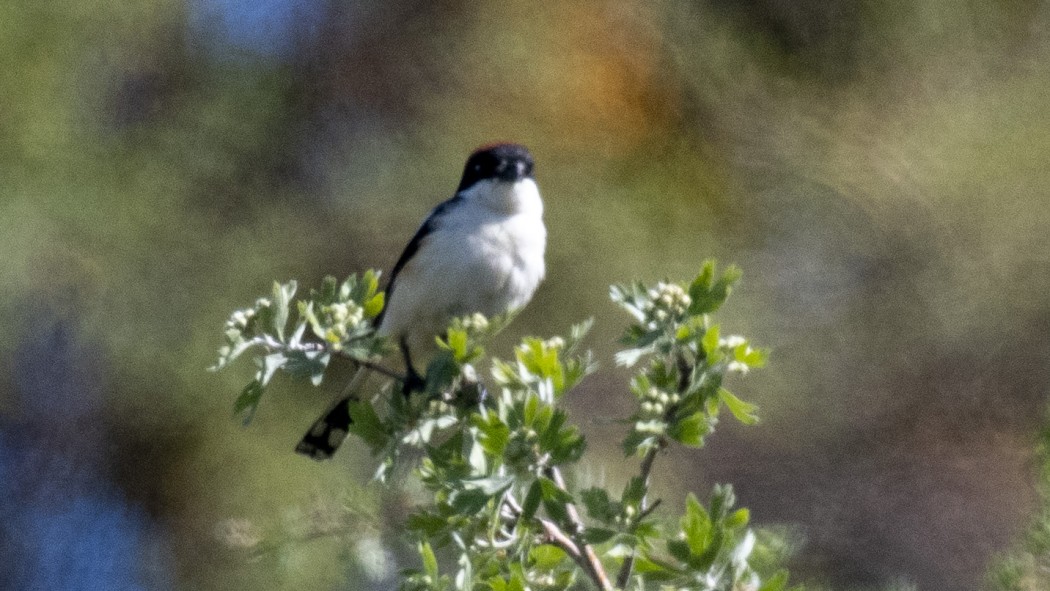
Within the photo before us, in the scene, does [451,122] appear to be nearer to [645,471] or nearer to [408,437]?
[408,437]

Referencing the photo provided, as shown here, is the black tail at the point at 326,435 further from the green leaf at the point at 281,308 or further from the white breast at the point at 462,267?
the green leaf at the point at 281,308

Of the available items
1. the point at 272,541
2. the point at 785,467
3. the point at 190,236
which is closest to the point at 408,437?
the point at 272,541

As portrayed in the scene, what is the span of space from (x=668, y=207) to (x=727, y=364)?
1.23 m

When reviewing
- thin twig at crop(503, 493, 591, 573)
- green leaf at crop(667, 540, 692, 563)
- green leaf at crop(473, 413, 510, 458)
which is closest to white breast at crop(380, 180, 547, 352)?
thin twig at crop(503, 493, 591, 573)

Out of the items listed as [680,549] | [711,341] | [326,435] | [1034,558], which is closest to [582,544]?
[680,549]

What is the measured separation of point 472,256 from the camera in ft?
10.2

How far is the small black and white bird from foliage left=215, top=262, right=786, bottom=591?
1.27 metres

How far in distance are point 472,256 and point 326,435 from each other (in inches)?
21.9

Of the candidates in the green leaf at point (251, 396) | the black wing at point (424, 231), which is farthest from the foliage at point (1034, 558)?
the black wing at point (424, 231)

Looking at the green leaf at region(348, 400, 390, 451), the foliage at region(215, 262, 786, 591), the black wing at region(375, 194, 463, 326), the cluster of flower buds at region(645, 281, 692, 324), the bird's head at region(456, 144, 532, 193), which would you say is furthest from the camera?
the black wing at region(375, 194, 463, 326)

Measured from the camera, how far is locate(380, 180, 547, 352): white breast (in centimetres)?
303

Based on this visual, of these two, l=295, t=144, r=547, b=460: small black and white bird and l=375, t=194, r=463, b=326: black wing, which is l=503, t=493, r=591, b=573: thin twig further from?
l=375, t=194, r=463, b=326: black wing

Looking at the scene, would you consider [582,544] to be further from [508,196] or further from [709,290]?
[508,196]

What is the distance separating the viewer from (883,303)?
2648mm
